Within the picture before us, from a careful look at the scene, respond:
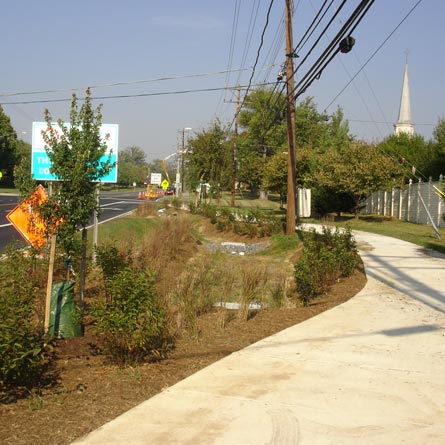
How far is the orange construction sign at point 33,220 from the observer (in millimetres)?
8777

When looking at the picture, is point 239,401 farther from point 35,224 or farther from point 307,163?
point 307,163

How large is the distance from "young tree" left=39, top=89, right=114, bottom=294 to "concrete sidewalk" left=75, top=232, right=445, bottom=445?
2800mm

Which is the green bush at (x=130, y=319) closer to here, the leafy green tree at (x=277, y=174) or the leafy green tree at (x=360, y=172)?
the leafy green tree at (x=360, y=172)

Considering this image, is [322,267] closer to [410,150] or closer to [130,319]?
[130,319]

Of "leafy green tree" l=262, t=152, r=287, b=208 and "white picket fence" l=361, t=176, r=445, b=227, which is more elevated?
"leafy green tree" l=262, t=152, r=287, b=208

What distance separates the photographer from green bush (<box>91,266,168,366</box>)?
252 inches

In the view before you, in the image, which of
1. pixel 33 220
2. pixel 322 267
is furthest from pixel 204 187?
pixel 33 220

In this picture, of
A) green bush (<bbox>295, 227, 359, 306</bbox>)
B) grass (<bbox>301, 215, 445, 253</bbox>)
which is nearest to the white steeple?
grass (<bbox>301, 215, 445, 253</bbox>)

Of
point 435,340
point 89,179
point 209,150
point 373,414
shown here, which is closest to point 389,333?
point 435,340

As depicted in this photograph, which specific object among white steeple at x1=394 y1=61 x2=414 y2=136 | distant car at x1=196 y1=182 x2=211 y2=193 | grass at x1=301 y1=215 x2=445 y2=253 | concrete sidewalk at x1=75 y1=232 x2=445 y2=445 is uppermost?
white steeple at x1=394 y1=61 x2=414 y2=136

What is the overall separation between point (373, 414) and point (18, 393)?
3.12 meters

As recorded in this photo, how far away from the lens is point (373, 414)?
5.44 metres

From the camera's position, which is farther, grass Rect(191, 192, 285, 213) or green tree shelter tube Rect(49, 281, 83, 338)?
grass Rect(191, 192, 285, 213)

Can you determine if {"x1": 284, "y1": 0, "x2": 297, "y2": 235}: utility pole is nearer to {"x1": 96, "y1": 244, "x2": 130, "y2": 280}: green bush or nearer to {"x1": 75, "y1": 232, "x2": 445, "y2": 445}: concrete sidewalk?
{"x1": 75, "y1": 232, "x2": 445, "y2": 445}: concrete sidewalk
